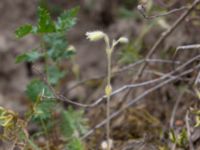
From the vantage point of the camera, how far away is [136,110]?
2.55 metres

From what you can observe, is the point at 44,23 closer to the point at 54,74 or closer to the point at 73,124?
the point at 54,74

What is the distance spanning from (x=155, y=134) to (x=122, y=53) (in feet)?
1.85

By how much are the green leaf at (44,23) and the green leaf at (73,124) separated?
430 mm

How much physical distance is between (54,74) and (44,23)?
1.17 ft

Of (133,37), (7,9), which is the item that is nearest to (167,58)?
(133,37)

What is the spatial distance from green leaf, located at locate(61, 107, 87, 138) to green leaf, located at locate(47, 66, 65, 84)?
0.15 metres

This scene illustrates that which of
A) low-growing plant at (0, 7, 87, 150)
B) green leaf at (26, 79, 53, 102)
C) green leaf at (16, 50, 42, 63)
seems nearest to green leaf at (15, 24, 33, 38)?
low-growing plant at (0, 7, 87, 150)

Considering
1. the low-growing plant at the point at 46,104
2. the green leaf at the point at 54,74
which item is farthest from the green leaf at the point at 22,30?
the green leaf at the point at 54,74

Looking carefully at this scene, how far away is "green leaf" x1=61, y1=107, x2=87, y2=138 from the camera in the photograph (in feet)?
7.18

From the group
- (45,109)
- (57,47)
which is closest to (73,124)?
(45,109)

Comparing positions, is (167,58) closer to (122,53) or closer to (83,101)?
(122,53)

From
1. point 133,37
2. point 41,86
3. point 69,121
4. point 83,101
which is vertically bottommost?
point 83,101

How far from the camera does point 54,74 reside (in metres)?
2.26

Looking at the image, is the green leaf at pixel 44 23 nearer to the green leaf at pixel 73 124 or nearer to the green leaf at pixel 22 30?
the green leaf at pixel 22 30
